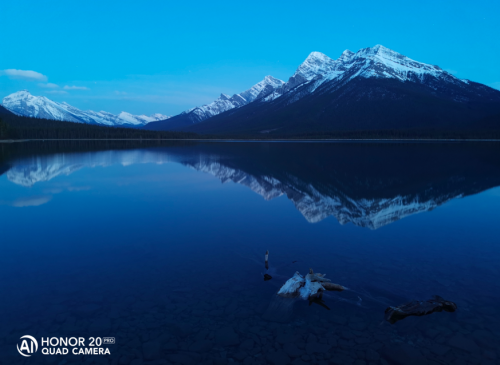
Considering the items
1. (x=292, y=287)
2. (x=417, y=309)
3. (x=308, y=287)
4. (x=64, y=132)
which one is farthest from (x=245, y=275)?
(x=64, y=132)

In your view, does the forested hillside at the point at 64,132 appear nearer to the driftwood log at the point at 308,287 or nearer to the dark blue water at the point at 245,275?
the dark blue water at the point at 245,275

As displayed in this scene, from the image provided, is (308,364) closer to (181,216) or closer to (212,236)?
(212,236)

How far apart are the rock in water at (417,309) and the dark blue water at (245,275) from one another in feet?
0.60

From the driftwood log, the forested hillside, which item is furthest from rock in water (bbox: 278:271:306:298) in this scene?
the forested hillside

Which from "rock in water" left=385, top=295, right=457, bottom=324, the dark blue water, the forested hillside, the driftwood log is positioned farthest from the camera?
the forested hillside

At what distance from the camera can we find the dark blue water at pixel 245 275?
25.0ft

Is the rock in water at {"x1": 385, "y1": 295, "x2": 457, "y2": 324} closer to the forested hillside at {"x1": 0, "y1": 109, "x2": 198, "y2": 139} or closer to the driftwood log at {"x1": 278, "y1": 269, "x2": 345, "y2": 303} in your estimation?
the driftwood log at {"x1": 278, "y1": 269, "x2": 345, "y2": 303}

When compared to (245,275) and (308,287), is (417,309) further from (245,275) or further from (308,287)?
(245,275)

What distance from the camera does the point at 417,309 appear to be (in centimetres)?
884

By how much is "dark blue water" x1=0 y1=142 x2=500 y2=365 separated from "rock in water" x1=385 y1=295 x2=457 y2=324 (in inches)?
7.2

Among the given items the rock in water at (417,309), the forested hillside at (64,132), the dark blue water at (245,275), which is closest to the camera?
the dark blue water at (245,275)

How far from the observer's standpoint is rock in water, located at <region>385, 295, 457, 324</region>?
8617 millimetres

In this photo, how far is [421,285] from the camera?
10.3 m

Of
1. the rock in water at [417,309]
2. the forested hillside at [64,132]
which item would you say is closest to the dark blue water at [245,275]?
the rock in water at [417,309]
